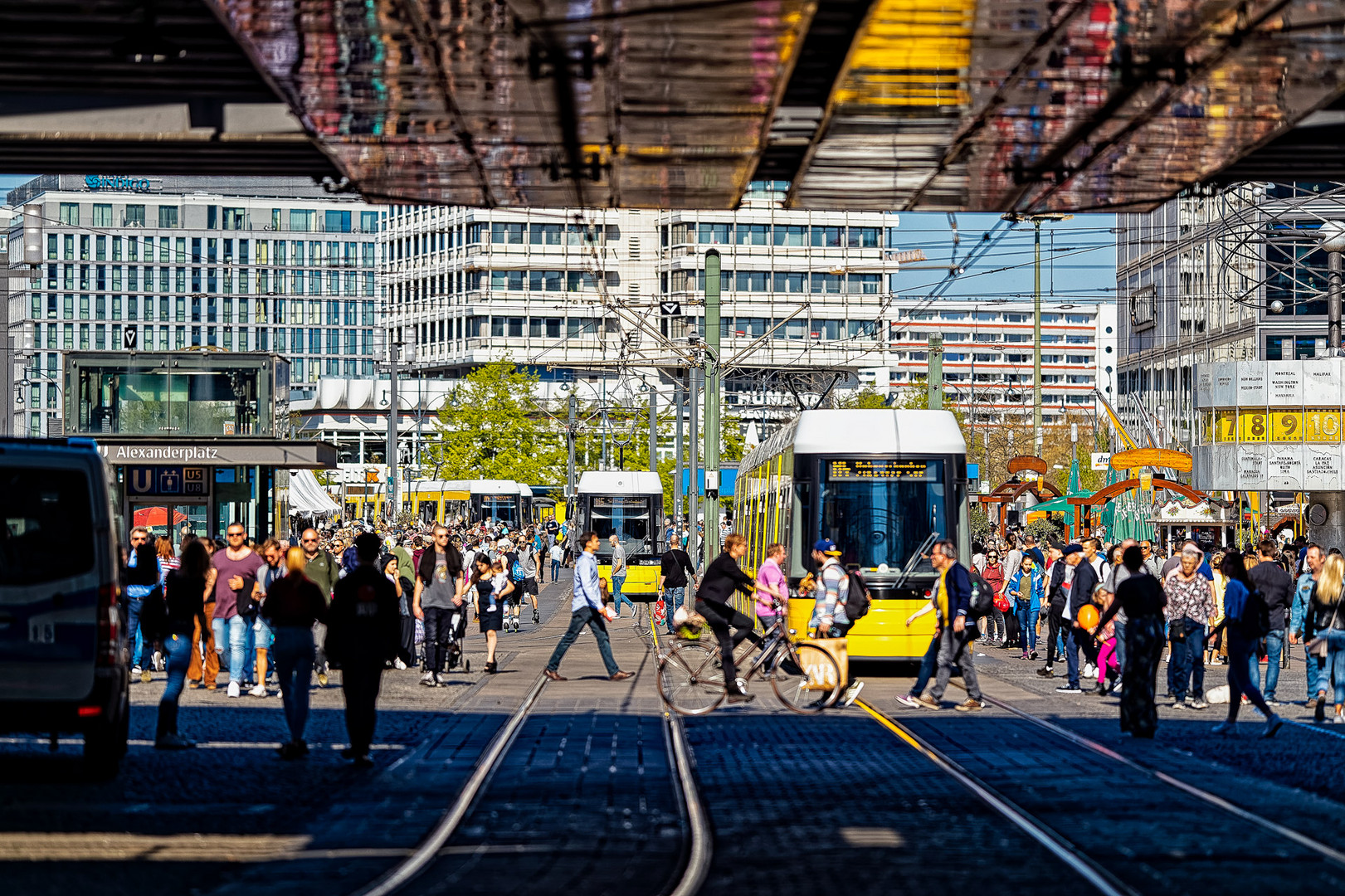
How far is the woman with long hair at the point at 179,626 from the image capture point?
16.0 meters

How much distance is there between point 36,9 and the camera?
1025 centimetres

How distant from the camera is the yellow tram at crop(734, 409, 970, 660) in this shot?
79.2 ft

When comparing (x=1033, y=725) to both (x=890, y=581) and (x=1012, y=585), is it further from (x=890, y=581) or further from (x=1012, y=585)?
(x=1012, y=585)

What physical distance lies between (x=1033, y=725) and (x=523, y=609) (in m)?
29.0

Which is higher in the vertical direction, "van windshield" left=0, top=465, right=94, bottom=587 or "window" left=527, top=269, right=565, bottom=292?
"window" left=527, top=269, right=565, bottom=292

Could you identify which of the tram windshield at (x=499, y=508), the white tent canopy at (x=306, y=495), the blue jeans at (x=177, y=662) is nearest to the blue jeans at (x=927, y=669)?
the blue jeans at (x=177, y=662)

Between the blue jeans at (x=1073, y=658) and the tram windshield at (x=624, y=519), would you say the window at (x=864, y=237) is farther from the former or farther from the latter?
the blue jeans at (x=1073, y=658)

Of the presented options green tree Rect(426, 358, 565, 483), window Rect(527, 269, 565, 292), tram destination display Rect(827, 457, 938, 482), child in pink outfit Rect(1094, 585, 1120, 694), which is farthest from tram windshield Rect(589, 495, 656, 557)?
window Rect(527, 269, 565, 292)

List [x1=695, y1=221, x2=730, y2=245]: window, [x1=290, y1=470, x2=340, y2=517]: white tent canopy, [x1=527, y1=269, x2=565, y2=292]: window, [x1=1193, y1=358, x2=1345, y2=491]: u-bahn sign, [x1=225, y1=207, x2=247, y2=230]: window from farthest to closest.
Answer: [x1=225, y1=207, x2=247, y2=230]: window, [x1=527, y1=269, x2=565, y2=292]: window, [x1=695, y1=221, x2=730, y2=245]: window, [x1=290, y1=470, x2=340, y2=517]: white tent canopy, [x1=1193, y1=358, x2=1345, y2=491]: u-bahn sign

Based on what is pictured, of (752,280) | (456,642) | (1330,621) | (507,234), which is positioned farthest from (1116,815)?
(507,234)

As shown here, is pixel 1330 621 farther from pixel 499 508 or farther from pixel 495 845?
pixel 499 508

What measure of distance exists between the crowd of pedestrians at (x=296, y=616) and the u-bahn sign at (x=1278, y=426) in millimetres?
16351

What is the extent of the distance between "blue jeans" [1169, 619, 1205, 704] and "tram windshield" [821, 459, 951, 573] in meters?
3.92

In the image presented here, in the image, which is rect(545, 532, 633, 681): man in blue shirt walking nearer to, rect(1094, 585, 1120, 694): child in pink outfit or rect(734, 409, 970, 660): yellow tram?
rect(734, 409, 970, 660): yellow tram
